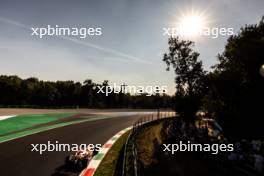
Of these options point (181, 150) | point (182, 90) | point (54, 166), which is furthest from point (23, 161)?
point (182, 90)

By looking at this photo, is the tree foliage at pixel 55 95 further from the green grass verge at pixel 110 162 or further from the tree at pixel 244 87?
the green grass verge at pixel 110 162

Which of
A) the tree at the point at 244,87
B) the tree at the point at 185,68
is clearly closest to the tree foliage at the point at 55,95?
the tree at the point at 185,68

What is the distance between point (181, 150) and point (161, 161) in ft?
9.57

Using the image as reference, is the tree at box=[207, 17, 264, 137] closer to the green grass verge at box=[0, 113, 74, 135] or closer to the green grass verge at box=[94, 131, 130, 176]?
the green grass verge at box=[94, 131, 130, 176]

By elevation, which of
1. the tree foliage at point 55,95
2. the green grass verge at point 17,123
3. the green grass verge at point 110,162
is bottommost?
the green grass verge at point 110,162

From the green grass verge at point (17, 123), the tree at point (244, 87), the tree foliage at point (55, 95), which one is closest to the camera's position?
the tree at point (244, 87)

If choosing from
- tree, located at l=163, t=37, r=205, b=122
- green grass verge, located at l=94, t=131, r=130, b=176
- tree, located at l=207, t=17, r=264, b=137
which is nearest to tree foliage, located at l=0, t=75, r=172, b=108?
tree, located at l=163, t=37, r=205, b=122

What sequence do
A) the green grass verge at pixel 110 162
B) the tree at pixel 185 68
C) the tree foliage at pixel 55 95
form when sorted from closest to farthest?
1. the green grass verge at pixel 110 162
2. the tree at pixel 185 68
3. the tree foliage at pixel 55 95

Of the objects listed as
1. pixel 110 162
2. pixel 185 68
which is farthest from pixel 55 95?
pixel 110 162

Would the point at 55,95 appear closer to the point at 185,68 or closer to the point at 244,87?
the point at 185,68

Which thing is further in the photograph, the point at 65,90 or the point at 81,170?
the point at 65,90

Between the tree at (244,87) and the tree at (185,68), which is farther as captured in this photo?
the tree at (185,68)

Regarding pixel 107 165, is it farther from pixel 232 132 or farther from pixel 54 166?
pixel 232 132

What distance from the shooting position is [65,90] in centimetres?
9000
